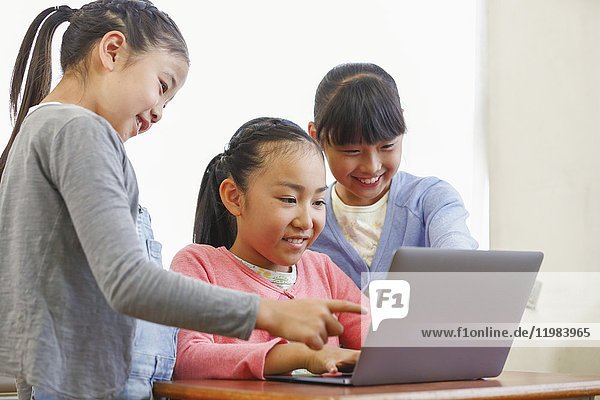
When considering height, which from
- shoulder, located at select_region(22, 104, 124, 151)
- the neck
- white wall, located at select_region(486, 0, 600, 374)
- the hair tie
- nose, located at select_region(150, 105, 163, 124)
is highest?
the hair tie

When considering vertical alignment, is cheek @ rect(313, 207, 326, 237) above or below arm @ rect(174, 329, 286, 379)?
above

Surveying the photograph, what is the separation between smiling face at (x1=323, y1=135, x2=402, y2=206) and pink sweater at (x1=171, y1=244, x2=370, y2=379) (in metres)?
0.24

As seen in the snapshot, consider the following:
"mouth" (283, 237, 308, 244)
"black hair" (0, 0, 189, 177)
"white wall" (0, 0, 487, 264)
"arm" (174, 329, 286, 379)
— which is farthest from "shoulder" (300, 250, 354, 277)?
"white wall" (0, 0, 487, 264)

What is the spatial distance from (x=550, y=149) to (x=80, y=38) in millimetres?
1981

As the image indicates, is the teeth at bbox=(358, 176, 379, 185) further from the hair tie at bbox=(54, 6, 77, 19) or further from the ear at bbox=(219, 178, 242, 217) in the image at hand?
the hair tie at bbox=(54, 6, 77, 19)

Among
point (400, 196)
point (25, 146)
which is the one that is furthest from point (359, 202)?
point (25, 146)

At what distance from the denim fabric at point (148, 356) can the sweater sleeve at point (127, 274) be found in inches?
7.6

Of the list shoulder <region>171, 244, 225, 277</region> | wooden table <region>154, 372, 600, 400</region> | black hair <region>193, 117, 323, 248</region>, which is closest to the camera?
wooden table <region>154, 372, 600, 400</region>

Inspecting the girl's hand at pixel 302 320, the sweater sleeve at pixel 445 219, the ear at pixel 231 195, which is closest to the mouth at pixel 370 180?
the sweater sleeve at pixel 445 219

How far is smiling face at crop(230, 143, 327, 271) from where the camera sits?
1.25 metres

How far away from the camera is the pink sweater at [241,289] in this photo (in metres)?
0.98

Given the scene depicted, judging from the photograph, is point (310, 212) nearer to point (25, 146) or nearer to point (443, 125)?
point (25, 146)

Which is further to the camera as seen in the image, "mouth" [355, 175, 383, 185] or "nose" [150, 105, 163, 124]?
"mouth" [355, 175, 383, 185]

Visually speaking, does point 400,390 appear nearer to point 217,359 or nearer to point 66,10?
point 217,359
